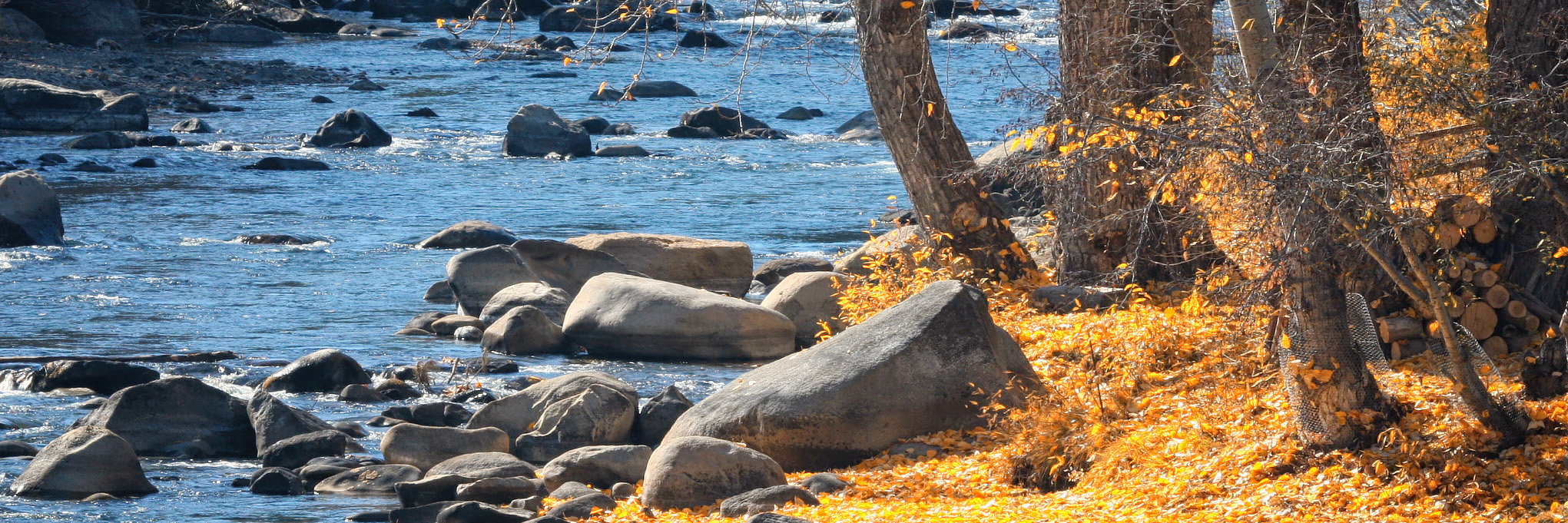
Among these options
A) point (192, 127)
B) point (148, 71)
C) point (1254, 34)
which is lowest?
point (192, 127)

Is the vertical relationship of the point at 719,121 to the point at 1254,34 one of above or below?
below

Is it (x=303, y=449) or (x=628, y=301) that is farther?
(x=628, y=301)

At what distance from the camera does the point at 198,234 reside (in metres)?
17.8

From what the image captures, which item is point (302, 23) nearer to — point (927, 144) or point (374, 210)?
point (374, 210)

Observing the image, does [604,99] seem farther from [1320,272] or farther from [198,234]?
[1320,272]

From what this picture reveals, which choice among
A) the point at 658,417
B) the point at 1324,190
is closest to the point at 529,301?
the point at 658,417

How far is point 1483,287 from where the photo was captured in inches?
276

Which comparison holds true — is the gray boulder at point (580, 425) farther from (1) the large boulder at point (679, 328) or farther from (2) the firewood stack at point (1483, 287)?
(2) the firewood stack at point (1483, 287)

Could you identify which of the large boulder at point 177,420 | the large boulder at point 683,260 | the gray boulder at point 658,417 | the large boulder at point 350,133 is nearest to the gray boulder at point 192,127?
the large boulder at point 350,133

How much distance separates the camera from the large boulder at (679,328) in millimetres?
11961

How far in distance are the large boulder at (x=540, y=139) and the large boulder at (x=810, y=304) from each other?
13.1 meters

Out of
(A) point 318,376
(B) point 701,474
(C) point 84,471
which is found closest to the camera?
(B) point 701,474

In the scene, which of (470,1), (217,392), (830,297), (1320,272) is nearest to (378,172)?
(830,297)

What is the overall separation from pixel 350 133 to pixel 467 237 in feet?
30.4
